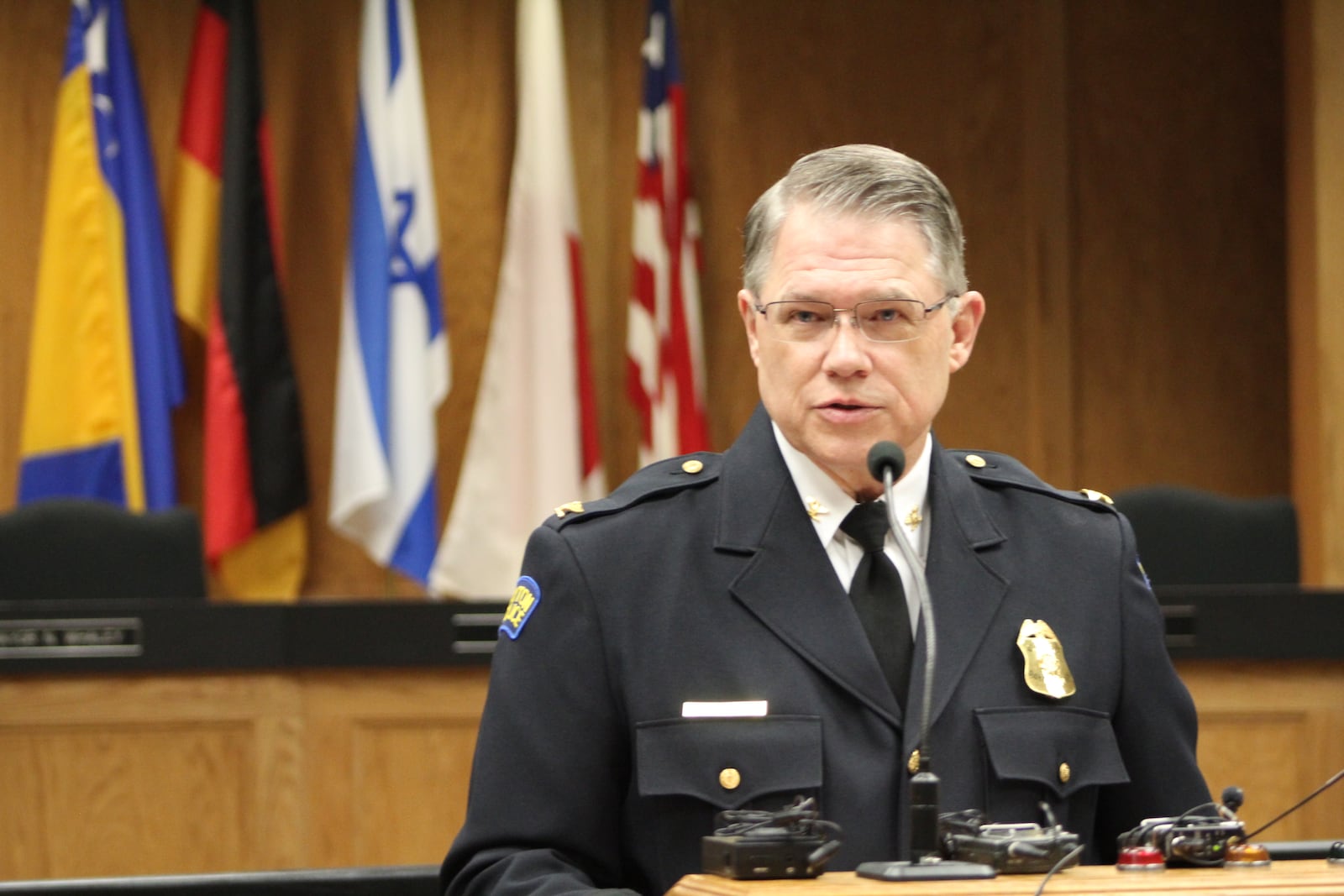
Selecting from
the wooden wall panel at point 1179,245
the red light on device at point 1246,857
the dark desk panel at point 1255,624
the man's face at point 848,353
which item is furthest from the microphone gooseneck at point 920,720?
the wooden wall panel at point 1179,245

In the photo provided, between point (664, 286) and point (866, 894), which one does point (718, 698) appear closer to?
point (866, 894)

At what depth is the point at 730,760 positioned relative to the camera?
1.67 metres

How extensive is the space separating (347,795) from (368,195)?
7.43ft

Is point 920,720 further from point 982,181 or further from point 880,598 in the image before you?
point 982,181

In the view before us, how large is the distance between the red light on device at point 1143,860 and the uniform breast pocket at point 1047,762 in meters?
0.38

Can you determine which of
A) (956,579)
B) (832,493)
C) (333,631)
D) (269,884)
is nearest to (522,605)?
(832,493)

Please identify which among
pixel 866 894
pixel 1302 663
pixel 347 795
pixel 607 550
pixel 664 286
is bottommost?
pixel 347 795

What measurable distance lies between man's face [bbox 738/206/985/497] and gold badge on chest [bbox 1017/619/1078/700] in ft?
0.75

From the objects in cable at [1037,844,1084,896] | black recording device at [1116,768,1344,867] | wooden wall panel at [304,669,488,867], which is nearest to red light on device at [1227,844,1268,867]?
black recording device at [1116,768,1344,867]

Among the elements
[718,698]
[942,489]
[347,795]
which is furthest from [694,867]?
[347,795]

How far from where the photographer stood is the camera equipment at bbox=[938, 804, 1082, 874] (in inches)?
50.1

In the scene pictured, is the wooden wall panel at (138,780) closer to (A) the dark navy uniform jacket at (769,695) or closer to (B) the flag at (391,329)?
(B) the flag at (391,329)

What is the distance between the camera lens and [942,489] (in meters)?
1.88

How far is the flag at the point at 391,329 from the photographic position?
5.55 meters
